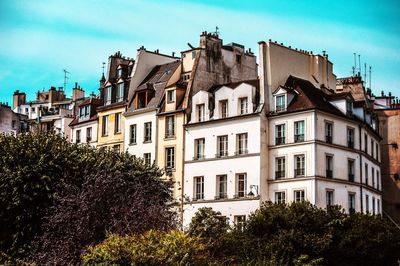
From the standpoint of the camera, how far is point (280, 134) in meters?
56.4

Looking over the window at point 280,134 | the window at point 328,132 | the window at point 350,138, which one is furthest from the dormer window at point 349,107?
the window at point 280,134

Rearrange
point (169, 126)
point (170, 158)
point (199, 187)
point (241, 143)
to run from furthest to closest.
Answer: point (169, 126) → point (170, 158) → point (199, 187) → point (241, 143)

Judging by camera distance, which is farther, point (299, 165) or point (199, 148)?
point (199, 148)

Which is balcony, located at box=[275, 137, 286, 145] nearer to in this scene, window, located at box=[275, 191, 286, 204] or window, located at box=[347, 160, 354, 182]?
window, located at box=[275, 191, 286, 204]

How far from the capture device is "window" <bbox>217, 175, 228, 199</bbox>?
57.6 metres

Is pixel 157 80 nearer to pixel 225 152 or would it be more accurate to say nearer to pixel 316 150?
pixel 225 152

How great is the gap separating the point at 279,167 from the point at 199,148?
739cm

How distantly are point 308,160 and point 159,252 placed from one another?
2724 cm

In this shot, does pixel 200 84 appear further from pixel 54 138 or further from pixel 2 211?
pixel 2 211

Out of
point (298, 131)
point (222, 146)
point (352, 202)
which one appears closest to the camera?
point (298, 131)

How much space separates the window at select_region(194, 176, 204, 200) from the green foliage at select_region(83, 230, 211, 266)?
28.4 metres

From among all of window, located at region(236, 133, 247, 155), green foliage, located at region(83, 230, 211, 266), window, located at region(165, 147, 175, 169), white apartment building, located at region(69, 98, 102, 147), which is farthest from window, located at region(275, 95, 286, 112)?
green foliage, located at region(83, 230, 211, 266)

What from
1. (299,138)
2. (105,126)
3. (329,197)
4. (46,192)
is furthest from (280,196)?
(46,192)

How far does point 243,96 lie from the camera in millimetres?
57906
